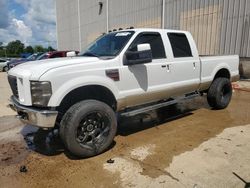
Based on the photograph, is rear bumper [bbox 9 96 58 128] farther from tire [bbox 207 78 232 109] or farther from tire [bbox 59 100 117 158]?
tire [bbox 207 78 232 109]

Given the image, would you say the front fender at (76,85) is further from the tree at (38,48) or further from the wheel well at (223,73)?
the tree at (38,48)

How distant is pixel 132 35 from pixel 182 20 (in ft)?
35.8

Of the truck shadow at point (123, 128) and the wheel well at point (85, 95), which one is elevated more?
the wheel well at point (85, 95)

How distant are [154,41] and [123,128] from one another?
2.01 metres

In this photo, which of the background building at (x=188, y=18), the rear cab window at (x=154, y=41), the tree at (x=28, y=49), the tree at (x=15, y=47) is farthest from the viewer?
the tree at (x=28, y=49)

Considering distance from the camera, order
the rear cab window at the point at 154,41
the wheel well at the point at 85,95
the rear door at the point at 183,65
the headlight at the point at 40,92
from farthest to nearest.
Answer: the rear door at the point at 183,65 < the rear cab window at the point at 154,41 < the wheel well at the point at 85,95 < the headlight at the point at 40,92

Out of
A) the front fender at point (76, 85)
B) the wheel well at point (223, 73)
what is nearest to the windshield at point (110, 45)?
the front fender at point (76, 85)

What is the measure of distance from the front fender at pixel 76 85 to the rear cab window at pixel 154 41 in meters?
1.16

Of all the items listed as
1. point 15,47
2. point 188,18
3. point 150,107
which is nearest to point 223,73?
point 150,107

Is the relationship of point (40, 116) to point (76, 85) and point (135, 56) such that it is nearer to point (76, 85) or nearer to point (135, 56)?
point (76, 85)

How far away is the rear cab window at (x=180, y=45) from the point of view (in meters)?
5.72

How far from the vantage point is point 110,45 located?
511 centimetres

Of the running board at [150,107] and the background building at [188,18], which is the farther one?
the background building at [188,18]

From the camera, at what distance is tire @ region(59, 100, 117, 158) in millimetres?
3945
